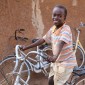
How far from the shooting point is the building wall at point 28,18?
6199mm

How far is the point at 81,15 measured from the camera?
6.62 meters

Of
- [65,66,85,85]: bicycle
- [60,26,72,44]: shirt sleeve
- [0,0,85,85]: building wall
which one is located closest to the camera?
[60,26,72,44]: shirt sleeve

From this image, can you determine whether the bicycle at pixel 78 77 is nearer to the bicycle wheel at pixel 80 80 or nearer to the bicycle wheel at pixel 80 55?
the bicycle wheel at pixel 80 80

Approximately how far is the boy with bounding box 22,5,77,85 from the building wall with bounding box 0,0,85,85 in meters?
2.04

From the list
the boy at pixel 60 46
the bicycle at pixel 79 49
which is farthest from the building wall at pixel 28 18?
the boy at pixel 60 46

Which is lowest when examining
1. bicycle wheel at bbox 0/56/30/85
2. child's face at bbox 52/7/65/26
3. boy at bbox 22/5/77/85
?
bicycle wheel at bbox 0/56/30/85

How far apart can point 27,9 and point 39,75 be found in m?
1.37

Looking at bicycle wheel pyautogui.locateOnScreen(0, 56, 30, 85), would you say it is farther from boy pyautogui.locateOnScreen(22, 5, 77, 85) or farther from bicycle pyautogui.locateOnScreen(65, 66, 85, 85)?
boy pyautogui.locateOnScreen(22, 5, 77, 85)

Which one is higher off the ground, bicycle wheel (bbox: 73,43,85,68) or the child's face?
the child's face

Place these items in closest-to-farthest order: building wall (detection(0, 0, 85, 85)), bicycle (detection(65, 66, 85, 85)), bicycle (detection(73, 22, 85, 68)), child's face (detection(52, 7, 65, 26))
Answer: child's face (detection(52, 7, 65, 26)) < bicycle (detection(65, 66, 85, 85)) < building wall (detection(0, 0, 85, 85)) < bicycle (detection(73, 22, 85, 68))

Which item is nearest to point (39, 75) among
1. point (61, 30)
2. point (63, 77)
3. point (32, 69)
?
point (32, 69)

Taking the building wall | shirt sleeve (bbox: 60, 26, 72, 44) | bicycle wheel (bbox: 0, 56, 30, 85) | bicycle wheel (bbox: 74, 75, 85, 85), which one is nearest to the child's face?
shirt sleeve (bbox: 60, 26, 72, 44)

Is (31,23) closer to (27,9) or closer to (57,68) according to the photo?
(27,9)

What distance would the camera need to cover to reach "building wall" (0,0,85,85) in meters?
6.20
